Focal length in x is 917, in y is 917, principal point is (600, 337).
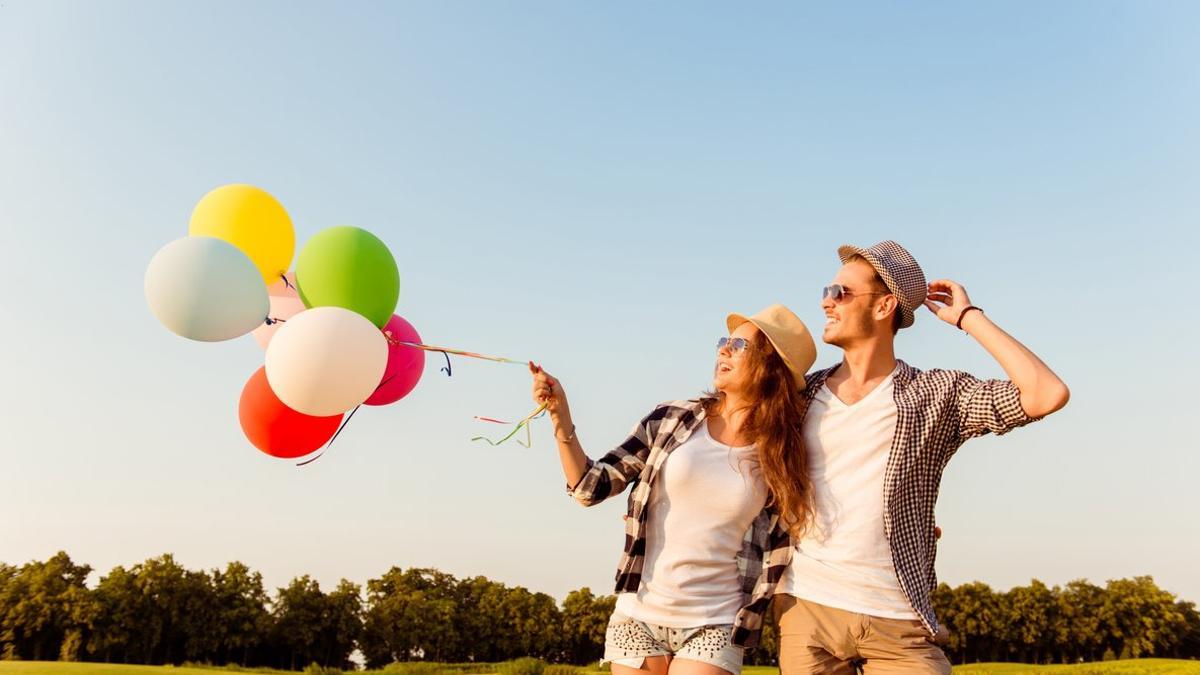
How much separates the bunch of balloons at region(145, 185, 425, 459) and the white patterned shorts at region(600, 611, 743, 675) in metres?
1.96

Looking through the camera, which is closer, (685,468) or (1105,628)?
(685,468)

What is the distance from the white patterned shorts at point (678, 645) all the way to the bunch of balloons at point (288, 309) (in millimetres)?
1964

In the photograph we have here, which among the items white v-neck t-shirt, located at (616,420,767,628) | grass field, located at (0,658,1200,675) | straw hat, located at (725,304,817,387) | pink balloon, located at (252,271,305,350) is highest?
pink balloon, located at (252,271,305,350)

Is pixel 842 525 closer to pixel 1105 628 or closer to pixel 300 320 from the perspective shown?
pixel 300 320

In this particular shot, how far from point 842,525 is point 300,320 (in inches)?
114

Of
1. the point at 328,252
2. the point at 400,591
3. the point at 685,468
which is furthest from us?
the point at 400,591

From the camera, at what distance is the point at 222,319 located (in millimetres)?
4984

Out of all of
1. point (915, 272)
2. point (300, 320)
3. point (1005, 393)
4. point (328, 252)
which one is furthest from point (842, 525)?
point (328, 252)

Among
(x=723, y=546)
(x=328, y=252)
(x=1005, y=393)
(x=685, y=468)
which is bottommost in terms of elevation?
(x=723, y=546)

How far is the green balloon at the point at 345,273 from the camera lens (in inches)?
208

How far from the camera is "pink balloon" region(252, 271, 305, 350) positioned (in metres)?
5.67

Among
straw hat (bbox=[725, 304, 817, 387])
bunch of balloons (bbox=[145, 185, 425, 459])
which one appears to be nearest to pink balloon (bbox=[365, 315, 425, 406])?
bunch of balloons (bbox=[145, 185, 425, 459])

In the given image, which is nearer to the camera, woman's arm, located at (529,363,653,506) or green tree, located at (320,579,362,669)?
woman's arm, located at (529,363,653,506)

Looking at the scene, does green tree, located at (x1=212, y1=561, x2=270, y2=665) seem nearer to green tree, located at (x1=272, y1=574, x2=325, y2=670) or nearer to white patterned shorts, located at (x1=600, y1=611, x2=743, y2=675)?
green tree, located at (x1=272, y1=574, x2=325, y2=670)
